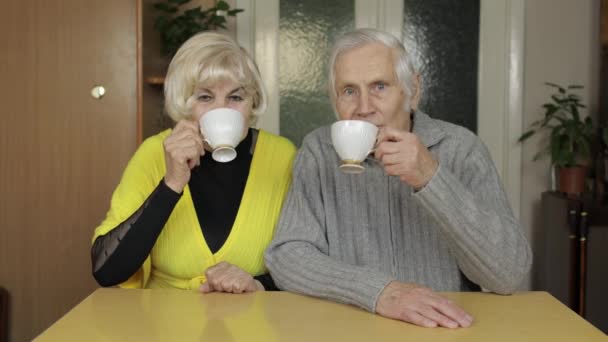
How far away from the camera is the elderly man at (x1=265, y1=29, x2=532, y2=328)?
1.34m

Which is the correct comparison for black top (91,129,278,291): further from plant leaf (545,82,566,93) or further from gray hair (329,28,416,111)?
plant leaf (545,82,566,93)

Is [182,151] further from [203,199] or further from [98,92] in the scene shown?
[98,92]

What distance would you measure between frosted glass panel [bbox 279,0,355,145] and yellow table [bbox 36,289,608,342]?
2.43 meters

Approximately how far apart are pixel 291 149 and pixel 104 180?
128 centimetres

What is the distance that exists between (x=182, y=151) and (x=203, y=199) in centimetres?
30

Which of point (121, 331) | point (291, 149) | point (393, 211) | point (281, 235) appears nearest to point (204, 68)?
point (291, 149)

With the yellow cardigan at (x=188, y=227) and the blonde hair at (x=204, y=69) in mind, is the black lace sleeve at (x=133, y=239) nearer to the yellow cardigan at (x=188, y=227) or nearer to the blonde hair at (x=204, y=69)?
the yellow cardigan at (x=188, y=227)

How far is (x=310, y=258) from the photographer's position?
142 cm

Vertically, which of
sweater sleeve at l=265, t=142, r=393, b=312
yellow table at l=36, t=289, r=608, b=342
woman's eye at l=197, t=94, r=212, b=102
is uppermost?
woman's eye at l=197, t=94, r=212, b=102

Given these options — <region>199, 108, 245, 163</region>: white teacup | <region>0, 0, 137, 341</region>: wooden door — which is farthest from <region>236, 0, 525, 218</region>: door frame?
<region>199, 108, 245, 163</region>: white teacup

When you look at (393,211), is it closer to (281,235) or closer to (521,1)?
(281,235)

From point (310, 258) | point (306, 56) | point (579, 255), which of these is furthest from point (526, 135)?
point (310, 258)

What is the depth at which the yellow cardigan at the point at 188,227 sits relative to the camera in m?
1.63

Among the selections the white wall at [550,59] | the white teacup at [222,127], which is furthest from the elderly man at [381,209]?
the white wall at [550,59]
